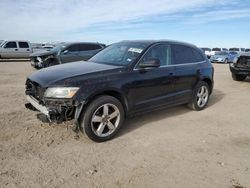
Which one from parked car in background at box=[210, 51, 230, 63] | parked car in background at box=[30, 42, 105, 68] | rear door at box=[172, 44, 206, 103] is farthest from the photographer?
parked car in background at box=[210, 51, 230, 63]

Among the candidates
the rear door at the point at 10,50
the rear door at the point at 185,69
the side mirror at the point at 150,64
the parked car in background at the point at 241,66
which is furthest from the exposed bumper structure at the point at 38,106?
the rear door at the point at 10,50

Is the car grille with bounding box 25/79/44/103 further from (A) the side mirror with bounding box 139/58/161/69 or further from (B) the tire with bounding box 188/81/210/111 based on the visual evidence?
(B) the tire with bounding box 188/81/210/111

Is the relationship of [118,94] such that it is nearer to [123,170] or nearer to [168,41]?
[123,170]

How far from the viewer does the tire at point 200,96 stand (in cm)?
645

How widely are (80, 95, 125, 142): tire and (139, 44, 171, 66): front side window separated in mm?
1088

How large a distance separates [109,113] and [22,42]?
20.1m

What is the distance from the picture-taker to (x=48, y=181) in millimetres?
3316

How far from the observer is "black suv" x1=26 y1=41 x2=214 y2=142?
13.9 feet

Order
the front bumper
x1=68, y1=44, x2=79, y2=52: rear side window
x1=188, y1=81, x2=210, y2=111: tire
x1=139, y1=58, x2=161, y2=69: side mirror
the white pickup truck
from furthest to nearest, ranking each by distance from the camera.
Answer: the white pickup truck
x1=68, y1=44, x2=79, y2=52: rear side window
the front bumper
x1=188, y1=81, x2=210, y2=111: tire
x1=139, y1=58, x2=161, y2=69: side mirror

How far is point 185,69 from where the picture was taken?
19.7 ft

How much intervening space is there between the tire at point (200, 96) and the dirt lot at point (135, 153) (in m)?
0.40

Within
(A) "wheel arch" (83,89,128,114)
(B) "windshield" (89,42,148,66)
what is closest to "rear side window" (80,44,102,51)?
(B) "windshield" (89,42,148,66)

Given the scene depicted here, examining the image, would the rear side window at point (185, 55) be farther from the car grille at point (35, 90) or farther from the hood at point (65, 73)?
the car grille at point (35, 90)

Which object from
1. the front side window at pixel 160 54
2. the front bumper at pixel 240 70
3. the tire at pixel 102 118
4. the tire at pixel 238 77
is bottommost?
the tire at pixel 238 77
